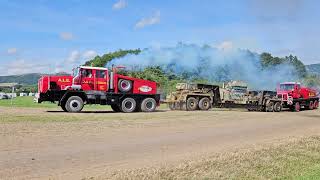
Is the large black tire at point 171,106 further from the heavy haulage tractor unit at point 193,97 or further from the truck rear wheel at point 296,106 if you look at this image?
the truck rear wheel at point 296,106

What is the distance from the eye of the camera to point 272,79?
4975 cm

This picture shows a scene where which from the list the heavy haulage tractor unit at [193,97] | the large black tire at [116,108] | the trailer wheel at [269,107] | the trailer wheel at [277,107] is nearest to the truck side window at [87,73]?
the large black tire at [116,108]

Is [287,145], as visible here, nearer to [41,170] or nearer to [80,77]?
[41,170]

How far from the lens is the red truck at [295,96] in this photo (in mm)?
37281

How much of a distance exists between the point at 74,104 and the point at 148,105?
16.3 ft

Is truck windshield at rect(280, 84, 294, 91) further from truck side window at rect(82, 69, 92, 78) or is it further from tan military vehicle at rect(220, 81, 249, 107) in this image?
truck side window at rect(82, 69, 92, 78)

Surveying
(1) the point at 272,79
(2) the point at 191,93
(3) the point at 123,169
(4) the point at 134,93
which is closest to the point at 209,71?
(1) the point at 272,79

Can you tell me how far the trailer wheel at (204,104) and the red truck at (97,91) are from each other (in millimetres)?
4140

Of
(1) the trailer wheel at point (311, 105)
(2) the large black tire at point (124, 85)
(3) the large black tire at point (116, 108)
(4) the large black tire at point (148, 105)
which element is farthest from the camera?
(1) the trailer wheel at point (311, 105)

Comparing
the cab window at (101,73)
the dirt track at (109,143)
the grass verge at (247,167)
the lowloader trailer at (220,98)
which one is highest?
the cab window at (101,73)

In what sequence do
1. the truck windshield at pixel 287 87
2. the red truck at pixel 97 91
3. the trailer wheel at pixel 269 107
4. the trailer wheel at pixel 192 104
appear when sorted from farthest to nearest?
the truck windshield at pixel 287 87, the trailer wheel at pixel 269 107, the trailer wheel at pixel 192 104, the red truck at pixel 97 91

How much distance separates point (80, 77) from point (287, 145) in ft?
53.3

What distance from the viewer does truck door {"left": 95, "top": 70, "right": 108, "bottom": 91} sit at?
28344 mm

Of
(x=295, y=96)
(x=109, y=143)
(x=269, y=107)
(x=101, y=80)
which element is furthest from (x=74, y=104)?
(x=295, y=96)
